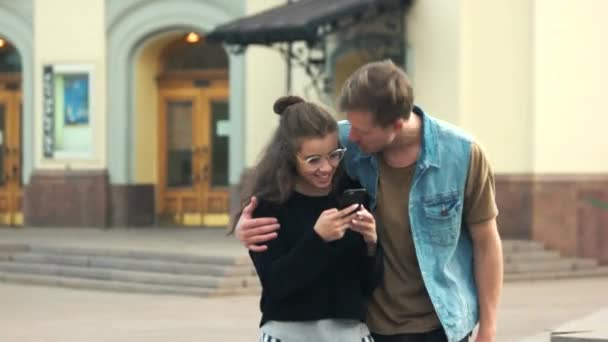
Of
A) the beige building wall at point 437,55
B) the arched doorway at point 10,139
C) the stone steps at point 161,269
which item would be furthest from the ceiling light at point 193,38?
the stone steps at point 161,269

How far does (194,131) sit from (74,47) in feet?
8.13

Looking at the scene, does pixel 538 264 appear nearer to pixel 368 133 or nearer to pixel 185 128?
pixel 185 128

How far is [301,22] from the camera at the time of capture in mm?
18359

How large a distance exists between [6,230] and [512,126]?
29.6ft

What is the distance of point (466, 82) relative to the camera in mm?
18672

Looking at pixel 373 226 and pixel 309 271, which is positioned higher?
pixel 373 226

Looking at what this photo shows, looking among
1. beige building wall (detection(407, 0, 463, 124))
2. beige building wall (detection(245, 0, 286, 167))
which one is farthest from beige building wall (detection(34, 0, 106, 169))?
beige building wall (detection(407, 0, 463, 124))

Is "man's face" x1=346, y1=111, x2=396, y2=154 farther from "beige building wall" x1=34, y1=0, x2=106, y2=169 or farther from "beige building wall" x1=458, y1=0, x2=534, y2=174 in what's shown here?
"beige building wall" x1=34, y1=0, x2=106, y2=169

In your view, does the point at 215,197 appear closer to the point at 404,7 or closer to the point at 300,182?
the point at 404,7

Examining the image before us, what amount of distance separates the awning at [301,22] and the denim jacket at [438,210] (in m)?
13.9

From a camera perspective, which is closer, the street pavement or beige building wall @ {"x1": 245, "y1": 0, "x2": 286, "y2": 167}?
the street pavement

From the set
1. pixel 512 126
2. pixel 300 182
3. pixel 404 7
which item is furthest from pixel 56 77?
pixel 300 182

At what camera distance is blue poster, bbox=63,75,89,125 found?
23344 mm

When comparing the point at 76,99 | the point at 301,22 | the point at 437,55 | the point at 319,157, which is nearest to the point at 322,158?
the point at 319,157
